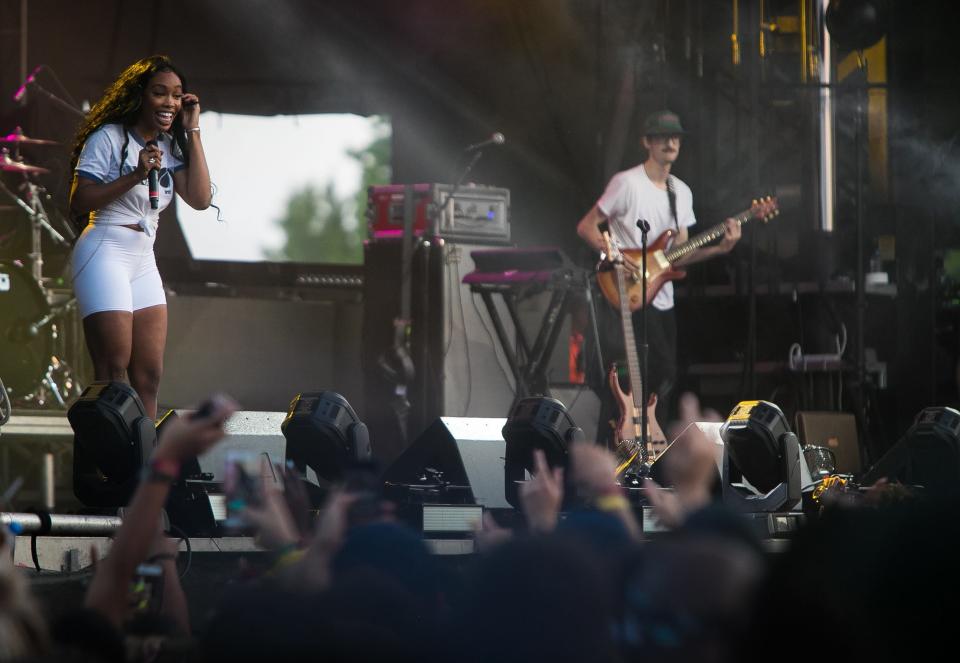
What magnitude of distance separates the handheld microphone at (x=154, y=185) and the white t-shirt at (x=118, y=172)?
24mm

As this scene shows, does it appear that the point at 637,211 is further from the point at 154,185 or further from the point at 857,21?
the point at 154,185

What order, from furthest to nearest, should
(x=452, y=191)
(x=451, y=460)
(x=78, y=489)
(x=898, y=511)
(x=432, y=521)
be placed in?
(x=452, y=191), (x=451, y=460), (x=432, y=521), (x=78, y=489), (x=898, y=511)

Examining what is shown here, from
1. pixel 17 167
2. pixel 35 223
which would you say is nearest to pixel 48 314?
pixel 35 223

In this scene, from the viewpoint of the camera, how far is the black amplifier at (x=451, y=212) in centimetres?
838

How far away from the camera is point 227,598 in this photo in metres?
1.89

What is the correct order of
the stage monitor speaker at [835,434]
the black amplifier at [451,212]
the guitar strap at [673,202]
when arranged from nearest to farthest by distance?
the stage monitor speaker at [835,434] < the guitar strap at [673,202] < the black amplifier at [451,212]

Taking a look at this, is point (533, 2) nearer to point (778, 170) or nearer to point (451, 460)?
point (778, 170)

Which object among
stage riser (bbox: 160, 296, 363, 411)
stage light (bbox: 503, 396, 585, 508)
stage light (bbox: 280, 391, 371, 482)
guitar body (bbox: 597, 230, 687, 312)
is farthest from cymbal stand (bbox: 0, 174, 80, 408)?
stage light (bbox: 503, 396, 585, 508)

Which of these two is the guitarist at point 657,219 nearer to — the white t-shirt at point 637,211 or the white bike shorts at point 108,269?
the white t-shirt at point 637,211

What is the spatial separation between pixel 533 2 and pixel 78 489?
6.71 m

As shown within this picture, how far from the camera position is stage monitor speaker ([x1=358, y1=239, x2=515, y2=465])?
8.20 meters

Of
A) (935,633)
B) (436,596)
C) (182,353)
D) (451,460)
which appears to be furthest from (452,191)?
(935,633)

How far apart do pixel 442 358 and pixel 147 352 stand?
3.82 meters

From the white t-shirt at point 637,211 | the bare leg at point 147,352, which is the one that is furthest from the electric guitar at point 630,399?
the bare leg at point 147,352
